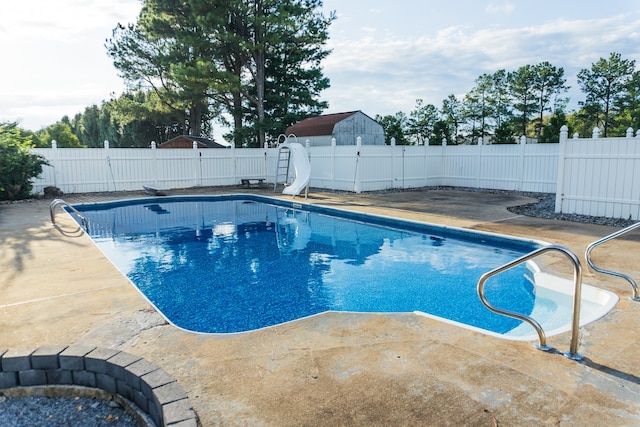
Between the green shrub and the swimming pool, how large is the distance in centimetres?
378

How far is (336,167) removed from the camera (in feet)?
48.4

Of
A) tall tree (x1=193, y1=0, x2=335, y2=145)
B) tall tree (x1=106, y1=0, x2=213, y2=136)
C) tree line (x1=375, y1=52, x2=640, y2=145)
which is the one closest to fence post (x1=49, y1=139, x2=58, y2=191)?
tall tree (x1=106, y1=0, x2=213, y2=136)

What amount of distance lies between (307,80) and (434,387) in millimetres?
22319

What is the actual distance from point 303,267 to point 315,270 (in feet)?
0.85

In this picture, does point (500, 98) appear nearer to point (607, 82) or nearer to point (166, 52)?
point (607, 82)

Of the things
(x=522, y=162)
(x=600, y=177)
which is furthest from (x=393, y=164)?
(x=600, y=177)

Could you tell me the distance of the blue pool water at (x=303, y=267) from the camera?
Result: 4.81 metres

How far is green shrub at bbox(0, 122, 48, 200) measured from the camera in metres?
11.7

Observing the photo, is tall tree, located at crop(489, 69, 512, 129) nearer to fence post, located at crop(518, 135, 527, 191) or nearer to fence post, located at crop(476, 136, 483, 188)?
fence post, located at crop(476, 136, 483, 188)

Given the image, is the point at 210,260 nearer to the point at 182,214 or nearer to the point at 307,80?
the point at 182,214

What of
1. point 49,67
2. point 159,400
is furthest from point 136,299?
point 49,67

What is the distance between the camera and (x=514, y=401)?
238 centimetres

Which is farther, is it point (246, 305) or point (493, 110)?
point (493, 110)

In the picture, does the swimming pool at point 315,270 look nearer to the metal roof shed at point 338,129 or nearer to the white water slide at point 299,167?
the white water slide at point 299,167
